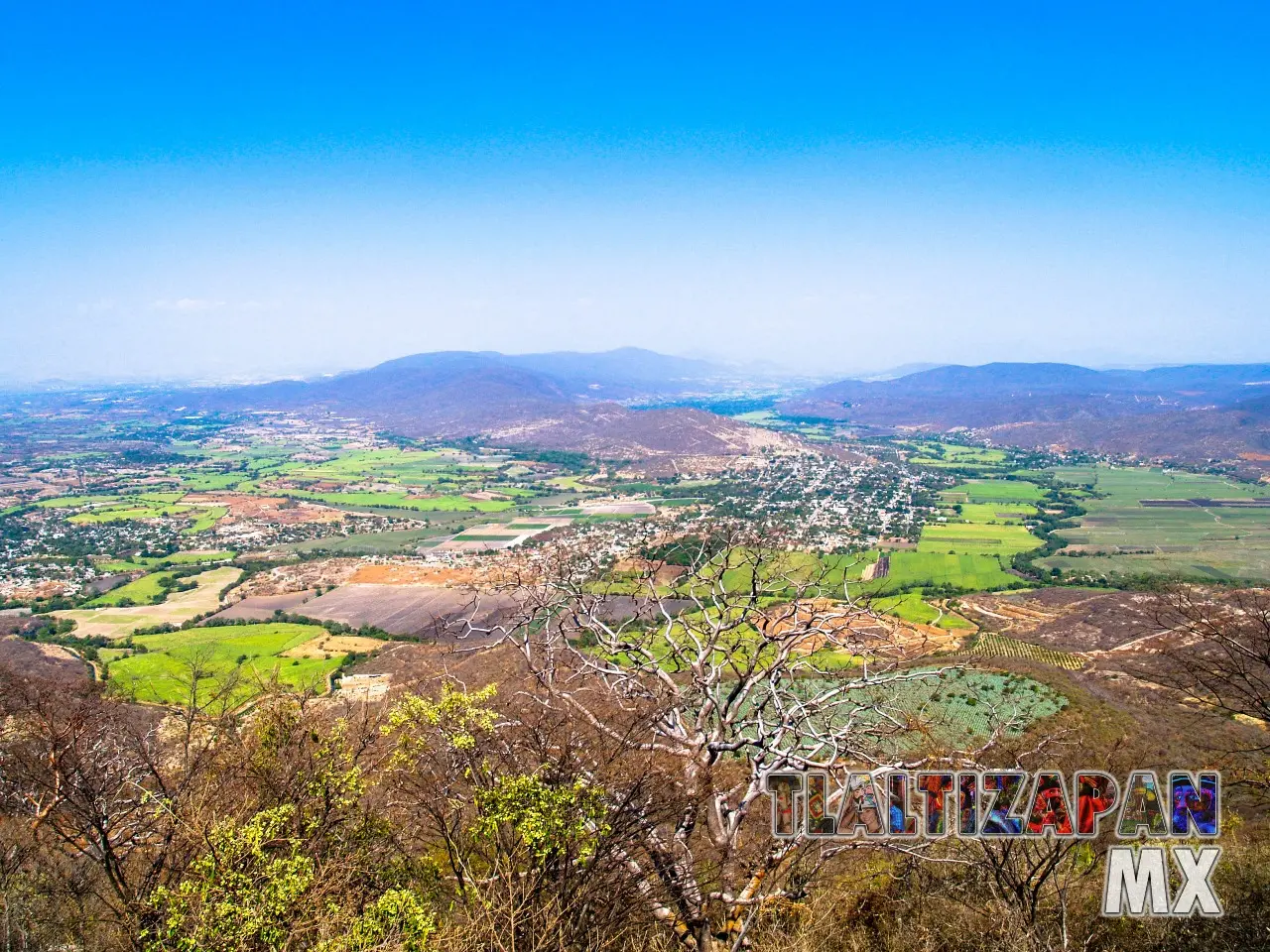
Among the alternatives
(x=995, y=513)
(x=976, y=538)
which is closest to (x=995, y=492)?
(x=995, y=513)

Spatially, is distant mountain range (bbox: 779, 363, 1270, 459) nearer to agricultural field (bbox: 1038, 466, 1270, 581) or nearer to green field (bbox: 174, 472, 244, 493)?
agricultural field (bbox: 1038, 466, 1270, 581)

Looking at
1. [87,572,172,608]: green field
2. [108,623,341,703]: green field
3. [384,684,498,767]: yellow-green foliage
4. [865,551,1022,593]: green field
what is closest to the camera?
[384,684,498,767]: yellow-green foliage

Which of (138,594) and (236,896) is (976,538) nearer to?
(236,896)

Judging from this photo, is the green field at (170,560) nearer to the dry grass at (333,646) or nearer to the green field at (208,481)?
the dry grass at (333,646)

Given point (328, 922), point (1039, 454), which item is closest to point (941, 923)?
point (328, 922)

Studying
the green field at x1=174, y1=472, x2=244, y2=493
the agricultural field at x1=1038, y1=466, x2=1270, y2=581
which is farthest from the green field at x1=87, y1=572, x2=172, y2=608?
the agricultural field at x1=1038, y1=466, x2=1270, y2=581

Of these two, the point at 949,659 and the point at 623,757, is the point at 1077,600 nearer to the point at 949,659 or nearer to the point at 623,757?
the point at 949,659
